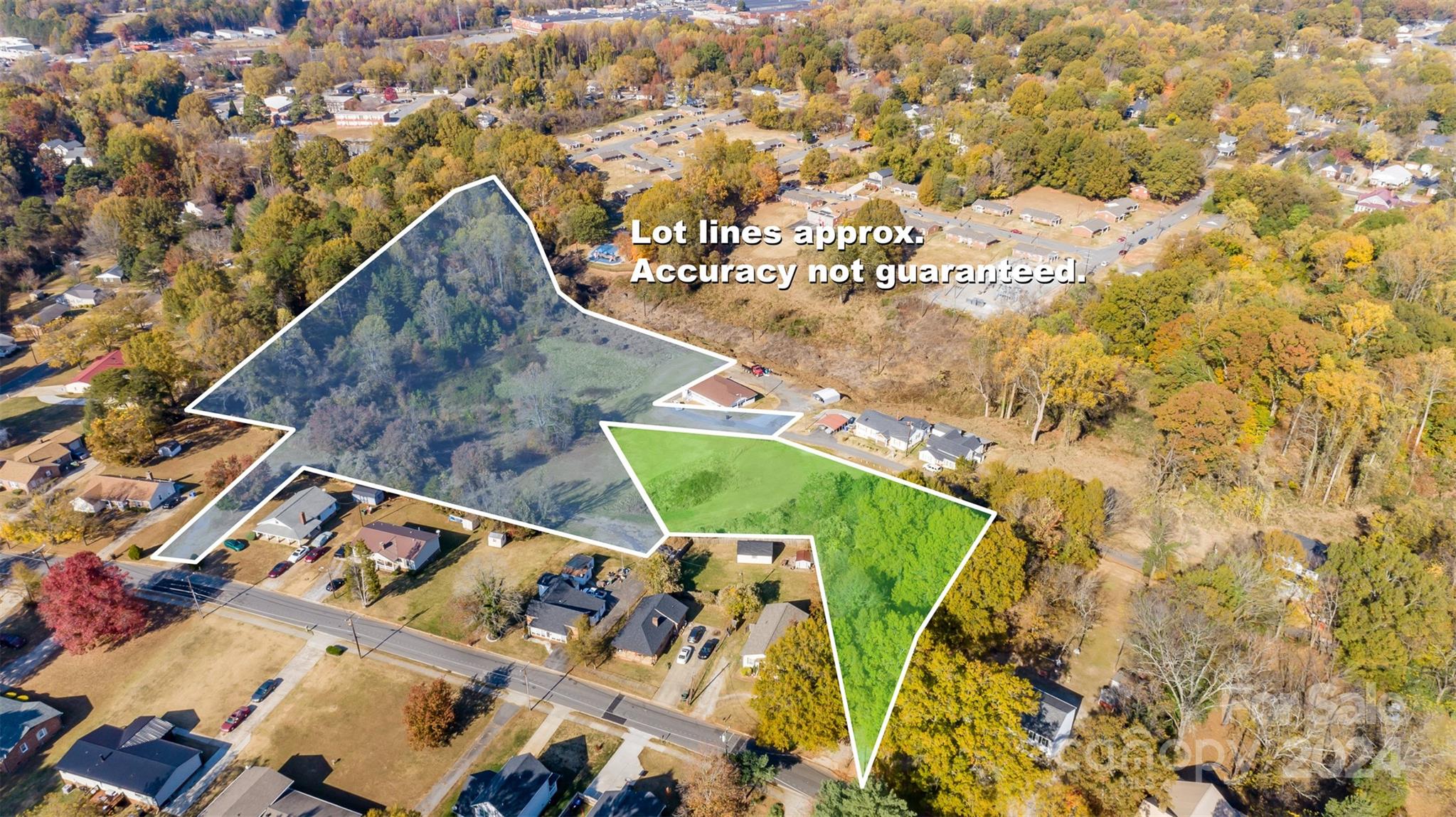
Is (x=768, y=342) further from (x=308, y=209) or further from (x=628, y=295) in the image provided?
(x=308, y=209)

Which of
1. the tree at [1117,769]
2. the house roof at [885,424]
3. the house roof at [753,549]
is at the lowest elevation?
the house roof at [753,549]

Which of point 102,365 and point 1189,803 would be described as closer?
point 1189,803

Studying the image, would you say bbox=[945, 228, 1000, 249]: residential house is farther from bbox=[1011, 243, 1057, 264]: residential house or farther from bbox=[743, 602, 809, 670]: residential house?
bbox=[743, 602, 809, 670]: residential house

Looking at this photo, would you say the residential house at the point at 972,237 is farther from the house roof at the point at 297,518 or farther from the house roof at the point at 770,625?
the house roof at the point at 297,518

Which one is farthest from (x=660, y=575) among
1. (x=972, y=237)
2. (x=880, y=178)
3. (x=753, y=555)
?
(x=880, y=178)

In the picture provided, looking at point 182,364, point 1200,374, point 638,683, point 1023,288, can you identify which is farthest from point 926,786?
point 182,364

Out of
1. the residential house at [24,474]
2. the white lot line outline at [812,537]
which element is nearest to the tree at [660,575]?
the white lot line outline at [812,537]

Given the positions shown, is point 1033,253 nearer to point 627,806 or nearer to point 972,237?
point 972,237

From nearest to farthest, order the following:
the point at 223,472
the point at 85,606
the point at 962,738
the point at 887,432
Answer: the point at 962,738
the point at 85,606
the point at 223,472
the point at 887,432
